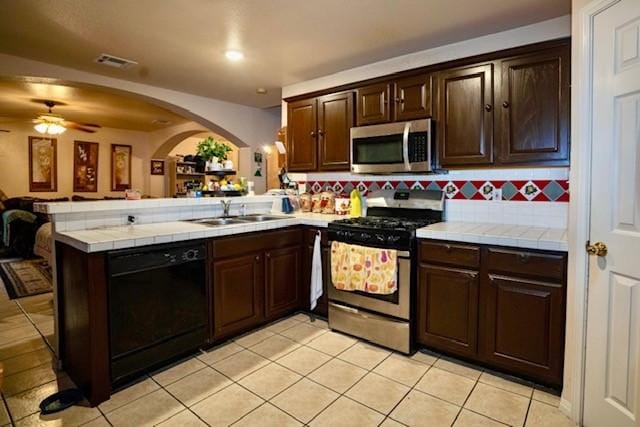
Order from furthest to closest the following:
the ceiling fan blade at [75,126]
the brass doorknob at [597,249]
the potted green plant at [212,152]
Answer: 1. the ceiling fan blade at [75,126]
2. the potted green plant at [212,152]
3. the brass doorknob at [597,249]

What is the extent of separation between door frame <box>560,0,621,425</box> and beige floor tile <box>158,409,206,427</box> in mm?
1970

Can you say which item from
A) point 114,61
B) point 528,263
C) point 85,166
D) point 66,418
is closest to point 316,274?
point 528,263

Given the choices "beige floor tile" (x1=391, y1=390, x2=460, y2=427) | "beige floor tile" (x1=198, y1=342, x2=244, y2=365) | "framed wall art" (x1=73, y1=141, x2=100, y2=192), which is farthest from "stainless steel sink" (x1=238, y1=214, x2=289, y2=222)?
"framed wall art" (x1=73, y1=141, x2=100, y2=192)

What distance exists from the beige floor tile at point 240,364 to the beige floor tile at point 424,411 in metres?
0.97

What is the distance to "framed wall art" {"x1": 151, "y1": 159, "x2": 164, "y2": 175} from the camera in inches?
337

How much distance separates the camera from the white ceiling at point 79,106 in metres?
4.70

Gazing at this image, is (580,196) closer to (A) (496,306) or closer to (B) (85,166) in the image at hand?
(A) (496,306)

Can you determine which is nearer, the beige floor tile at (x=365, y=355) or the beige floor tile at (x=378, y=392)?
the beige floor tile at (x=378, y=392)

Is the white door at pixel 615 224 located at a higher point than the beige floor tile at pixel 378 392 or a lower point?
higher

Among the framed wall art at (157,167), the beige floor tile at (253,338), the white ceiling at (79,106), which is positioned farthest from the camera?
the framed wall art at (157,167)

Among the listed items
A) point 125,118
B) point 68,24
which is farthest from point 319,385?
point 125,118

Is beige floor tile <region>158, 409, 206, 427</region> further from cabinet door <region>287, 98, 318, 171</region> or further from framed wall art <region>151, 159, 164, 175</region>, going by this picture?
framed wall art <region>151, 159, 164, 175</region>

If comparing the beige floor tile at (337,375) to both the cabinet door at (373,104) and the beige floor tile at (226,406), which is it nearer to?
the beige floor tile at (226,406)

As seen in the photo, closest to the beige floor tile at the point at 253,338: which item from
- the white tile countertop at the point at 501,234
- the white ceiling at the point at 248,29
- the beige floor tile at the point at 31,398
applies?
the beige floor tile at the point at 31,398
